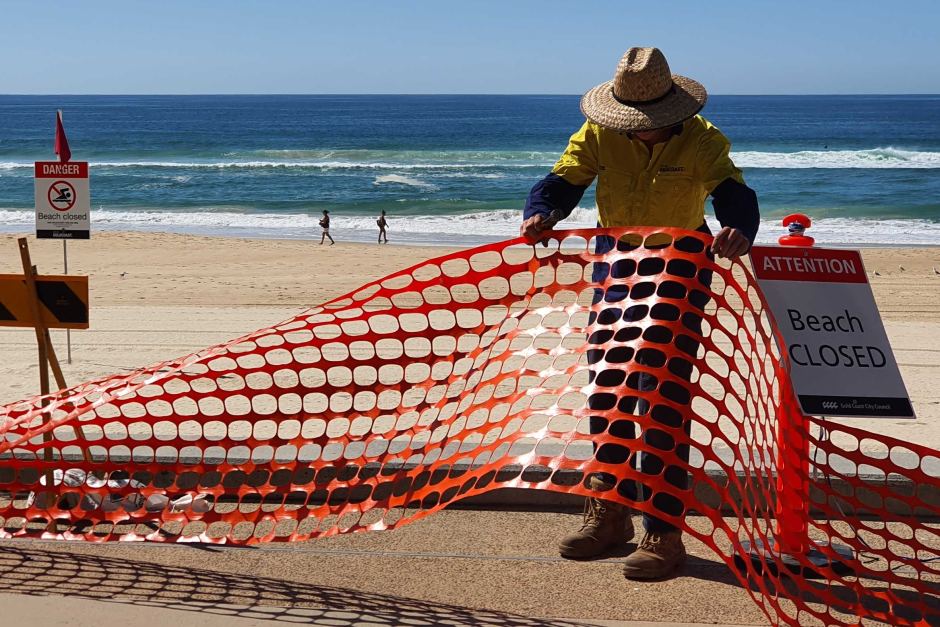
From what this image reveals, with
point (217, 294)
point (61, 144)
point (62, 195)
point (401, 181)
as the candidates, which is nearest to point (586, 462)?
point (61, 144)

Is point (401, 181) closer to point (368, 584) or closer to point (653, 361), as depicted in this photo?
point (653, 361)

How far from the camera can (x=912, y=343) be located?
8750mm

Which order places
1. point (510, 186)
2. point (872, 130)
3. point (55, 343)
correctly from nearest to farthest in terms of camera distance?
1. point (55, 343)
2. point (510, 186)
3. point (872, 130)

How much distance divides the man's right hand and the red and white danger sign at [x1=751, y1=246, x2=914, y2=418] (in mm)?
752

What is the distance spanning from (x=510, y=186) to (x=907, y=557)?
3655 cm

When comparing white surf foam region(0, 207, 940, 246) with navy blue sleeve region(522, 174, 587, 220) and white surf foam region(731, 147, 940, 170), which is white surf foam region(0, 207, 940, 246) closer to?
white surf foam region(731, 147, 940, 170)

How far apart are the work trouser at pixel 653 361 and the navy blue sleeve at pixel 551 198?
1.02 ft

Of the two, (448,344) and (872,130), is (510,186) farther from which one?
(872,130)

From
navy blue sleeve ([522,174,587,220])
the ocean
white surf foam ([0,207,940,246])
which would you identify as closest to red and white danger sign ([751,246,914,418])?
navy blue sleeve ([522,174,587,220])

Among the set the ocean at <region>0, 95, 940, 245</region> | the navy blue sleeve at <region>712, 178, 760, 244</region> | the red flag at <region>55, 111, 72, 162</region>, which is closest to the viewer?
the navy blue sleeve at <region>712, 178, 760, 244</region>

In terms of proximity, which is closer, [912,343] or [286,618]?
[286,618]

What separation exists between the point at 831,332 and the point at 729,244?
63cm

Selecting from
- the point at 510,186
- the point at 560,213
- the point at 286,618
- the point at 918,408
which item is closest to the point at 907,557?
the point at 560,213

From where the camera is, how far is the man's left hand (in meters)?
3.51
